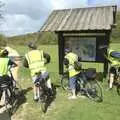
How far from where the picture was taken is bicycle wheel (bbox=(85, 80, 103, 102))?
39.0 feet

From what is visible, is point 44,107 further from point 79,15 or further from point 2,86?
point 79,15

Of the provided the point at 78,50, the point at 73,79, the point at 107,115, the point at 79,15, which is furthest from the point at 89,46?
the point at 107,115

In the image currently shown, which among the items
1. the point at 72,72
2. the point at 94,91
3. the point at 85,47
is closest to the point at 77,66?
the point at 72,72

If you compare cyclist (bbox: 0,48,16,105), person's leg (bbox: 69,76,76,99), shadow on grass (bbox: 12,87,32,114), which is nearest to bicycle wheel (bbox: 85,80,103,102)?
person's leg (bbox: 69,76,76,99)

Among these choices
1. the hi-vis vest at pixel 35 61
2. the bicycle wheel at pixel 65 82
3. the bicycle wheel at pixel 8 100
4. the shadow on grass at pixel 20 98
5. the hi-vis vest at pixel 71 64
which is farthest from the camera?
the bicycle wheel at pixel 65 82

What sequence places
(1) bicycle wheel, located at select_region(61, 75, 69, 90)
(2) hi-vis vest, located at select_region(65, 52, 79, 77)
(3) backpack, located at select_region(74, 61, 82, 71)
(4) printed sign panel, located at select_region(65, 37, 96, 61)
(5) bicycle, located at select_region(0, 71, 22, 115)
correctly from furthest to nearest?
(4) printed sign panel, located at select_region(65, 37, 96, 61)
(1) bicycle wheel, located at select_region(61, 75, 69, 90)
(2) hi-vis vest, located at select_region(65, 52, 79, 77)
(3) backpack, located at select_region(74, 61, 82, 71)
(5) bicycle, located at select_region(0, 71, 22, 115)

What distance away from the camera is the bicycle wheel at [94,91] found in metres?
11.9

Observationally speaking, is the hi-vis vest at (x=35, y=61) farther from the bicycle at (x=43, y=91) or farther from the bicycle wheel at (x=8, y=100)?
the bicycle wheel at (x=8, y=100)

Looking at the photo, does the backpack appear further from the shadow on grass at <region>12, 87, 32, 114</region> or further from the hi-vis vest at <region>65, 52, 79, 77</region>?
the shadow on grass at <region>12, 87, 32, 114</region>

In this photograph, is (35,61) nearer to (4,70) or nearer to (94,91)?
(4,70)

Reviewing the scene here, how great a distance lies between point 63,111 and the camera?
10.9 metres

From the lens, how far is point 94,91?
1192 cm

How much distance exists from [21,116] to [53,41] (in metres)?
51.1

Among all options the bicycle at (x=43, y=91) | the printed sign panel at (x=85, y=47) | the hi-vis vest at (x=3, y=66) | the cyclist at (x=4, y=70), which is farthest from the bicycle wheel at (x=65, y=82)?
the hi-vis vest at (x=3, y=66)
